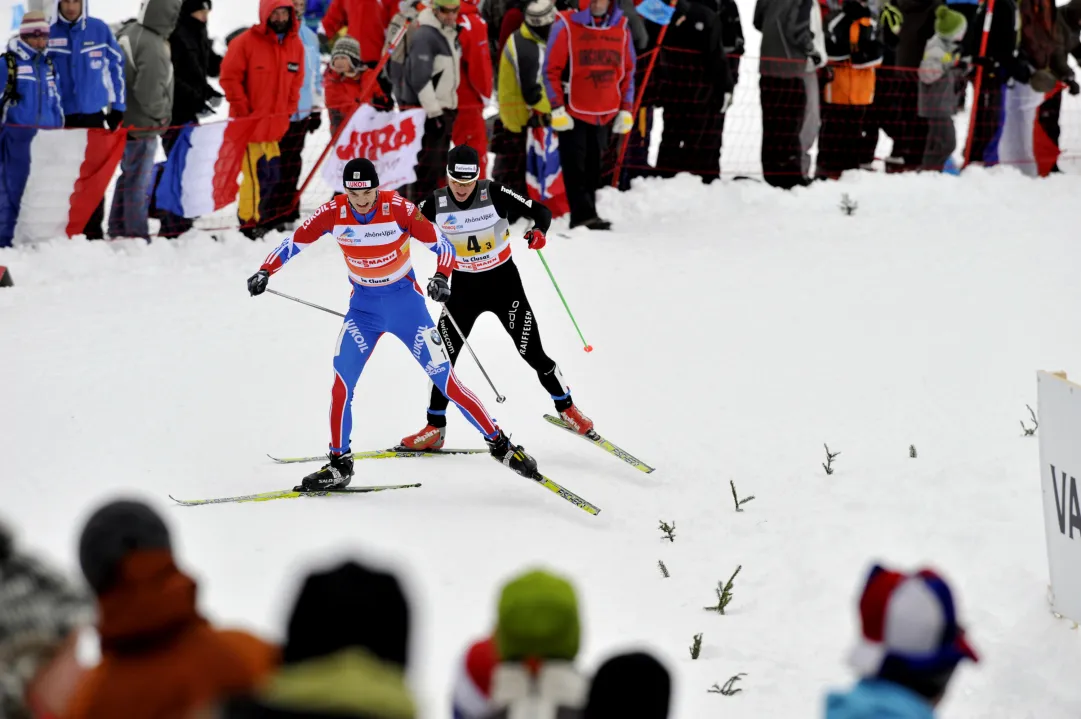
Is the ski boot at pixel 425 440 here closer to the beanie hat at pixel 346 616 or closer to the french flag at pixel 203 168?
the french flag at pixel 203 168

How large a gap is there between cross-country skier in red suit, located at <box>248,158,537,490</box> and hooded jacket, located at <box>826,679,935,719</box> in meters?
4.33

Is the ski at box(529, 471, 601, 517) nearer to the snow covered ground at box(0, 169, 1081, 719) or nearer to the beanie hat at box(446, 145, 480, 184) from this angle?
the snow covered ground at box(0, 169, 1081, 719)

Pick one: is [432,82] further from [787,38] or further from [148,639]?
[148,639]

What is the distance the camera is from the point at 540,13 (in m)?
11.0

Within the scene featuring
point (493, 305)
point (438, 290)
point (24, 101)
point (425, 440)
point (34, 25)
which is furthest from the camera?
point (24, 101)

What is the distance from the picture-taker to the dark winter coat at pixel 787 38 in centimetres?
1173

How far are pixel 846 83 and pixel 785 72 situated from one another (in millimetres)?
816

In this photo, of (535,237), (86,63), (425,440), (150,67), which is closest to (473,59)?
(150,67)

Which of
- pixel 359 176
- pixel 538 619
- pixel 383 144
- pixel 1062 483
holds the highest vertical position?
pixel 359 176

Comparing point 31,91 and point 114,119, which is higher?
point 31,91

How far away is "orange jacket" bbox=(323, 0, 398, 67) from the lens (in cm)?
1137

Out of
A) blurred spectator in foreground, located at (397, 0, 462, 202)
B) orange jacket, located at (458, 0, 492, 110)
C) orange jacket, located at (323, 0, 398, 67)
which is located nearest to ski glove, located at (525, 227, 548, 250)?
blurred spectator in foreground, located at (397, 0, 462, 202)

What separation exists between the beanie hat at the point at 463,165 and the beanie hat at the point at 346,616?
5.18 metres

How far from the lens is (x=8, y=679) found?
97.8 inches
